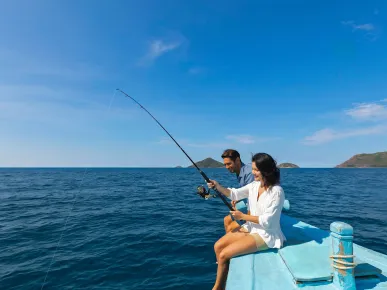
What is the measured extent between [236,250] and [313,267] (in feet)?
3.70

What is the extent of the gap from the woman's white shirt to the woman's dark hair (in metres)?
0.11

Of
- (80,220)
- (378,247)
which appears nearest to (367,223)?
(378,247)

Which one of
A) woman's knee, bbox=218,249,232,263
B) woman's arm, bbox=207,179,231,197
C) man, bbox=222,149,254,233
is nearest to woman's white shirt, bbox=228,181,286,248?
woman's knee, bbox=218,249,232,263

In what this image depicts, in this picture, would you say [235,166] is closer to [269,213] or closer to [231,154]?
[231,154]

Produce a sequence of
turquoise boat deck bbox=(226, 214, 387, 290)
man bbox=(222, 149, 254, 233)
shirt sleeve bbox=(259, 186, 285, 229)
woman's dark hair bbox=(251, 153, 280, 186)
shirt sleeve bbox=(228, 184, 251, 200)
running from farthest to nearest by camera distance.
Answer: man bbox=(222, 149, 254, 233) → shirt sleeve bbox=(228, 184, 251, 200) → woman's dark hair bbox=(251, 153, 280, 186) → shirt sleeve bbox=(259, 186, 285, 229) → turquoise boat deck bbox=(226, 214, 387, 290)

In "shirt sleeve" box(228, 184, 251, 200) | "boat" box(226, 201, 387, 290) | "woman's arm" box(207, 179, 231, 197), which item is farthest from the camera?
"woman's arm" box(207, 179, 231, 197)

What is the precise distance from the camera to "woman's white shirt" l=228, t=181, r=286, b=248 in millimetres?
3639

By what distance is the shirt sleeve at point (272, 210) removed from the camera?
3.62 m

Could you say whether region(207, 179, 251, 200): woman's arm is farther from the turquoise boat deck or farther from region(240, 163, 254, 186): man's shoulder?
the turquoise boat deck

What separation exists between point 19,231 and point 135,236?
5.52m

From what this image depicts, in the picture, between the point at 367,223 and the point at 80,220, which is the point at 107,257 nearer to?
the point at 80,220

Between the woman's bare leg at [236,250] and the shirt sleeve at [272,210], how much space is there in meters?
0.38

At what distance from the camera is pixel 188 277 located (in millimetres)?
5883

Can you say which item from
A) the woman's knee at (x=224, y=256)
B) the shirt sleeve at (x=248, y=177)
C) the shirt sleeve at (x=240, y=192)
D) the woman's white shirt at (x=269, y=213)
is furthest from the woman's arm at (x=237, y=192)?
the woman's knee at (x=224, y=256)
